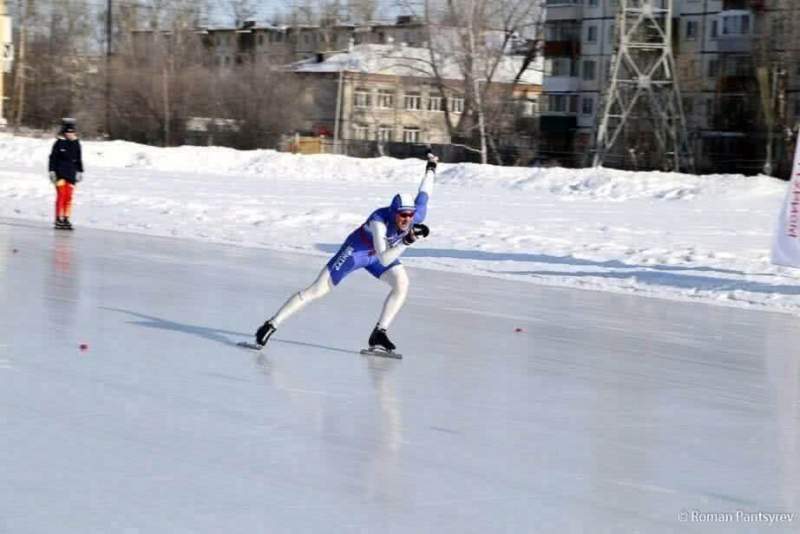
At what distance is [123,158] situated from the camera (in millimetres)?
41531

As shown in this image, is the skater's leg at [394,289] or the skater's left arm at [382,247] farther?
the skater's leg at [394,289]

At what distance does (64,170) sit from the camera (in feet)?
63.8

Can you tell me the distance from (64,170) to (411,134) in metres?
61.1

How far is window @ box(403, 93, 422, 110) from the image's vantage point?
73006 mm

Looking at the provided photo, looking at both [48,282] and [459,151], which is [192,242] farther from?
Answer: [459,151]

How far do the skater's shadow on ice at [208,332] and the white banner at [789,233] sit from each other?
250 inches

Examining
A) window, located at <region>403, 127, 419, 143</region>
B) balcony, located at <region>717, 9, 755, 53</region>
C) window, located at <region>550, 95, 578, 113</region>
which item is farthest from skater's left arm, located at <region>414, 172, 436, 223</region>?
window, located at <region>403, 127, 419, 143</region>

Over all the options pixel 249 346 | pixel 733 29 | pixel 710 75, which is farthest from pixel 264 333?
pixel 733 29

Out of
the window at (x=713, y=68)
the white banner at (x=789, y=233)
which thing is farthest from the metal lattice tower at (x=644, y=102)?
the white banner at (x=789, y=233)

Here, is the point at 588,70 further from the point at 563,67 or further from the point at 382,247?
the point at 382,247

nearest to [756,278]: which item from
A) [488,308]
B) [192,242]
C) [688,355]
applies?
[488,308]

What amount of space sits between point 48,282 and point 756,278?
7855mm

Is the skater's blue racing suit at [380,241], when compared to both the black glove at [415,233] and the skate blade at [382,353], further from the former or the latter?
the skate blade at [382,353]

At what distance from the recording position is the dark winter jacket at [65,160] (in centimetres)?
1941
